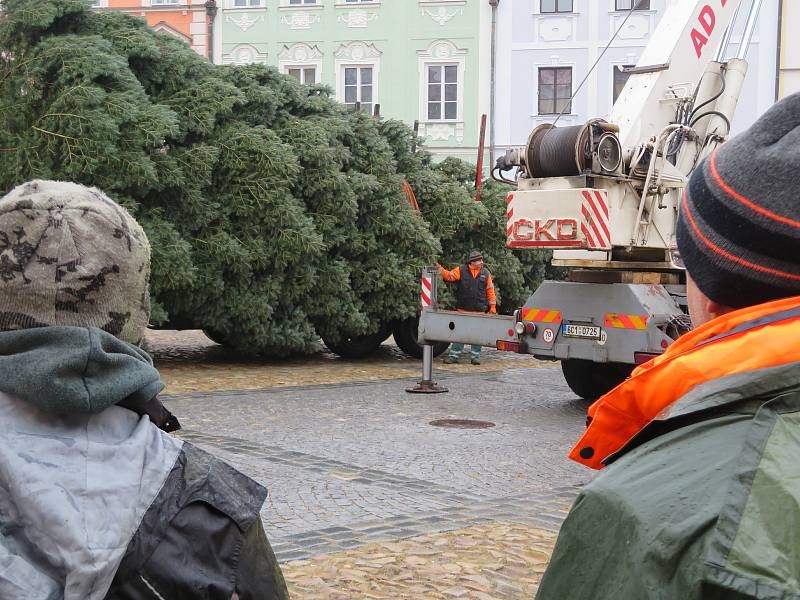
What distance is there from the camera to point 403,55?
1304 inches

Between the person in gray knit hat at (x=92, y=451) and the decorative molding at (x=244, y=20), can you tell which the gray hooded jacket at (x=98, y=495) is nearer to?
the person in gray knit hat at (x=92, y=451)

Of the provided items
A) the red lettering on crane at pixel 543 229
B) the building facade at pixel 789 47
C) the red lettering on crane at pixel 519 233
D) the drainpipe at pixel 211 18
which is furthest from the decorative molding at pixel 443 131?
the red lettering on crane at pixel 543 229

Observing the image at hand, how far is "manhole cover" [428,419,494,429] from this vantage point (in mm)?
10211

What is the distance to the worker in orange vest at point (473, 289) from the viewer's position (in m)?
16.3

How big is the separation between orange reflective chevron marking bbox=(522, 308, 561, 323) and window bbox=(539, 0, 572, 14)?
2307cm

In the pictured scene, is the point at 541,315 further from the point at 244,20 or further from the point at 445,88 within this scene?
the point at 244,20

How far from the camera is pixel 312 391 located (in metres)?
12.7

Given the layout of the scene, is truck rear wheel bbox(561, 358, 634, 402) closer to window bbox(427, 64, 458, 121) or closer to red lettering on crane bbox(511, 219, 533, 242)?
red lettering on crane bbox(511, 219, 533, 242)

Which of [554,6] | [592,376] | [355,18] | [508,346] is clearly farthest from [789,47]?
[508,346]

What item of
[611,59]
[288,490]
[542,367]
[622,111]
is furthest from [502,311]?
[611,59]

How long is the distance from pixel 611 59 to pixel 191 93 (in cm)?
2007

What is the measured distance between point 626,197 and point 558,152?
824 millimetres

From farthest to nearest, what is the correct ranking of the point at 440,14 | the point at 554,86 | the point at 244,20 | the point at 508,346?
the point at 244,20, the point at 440,14, the point at 554,86, the point at 508,346

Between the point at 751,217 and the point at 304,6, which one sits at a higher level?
the point at 304,6
